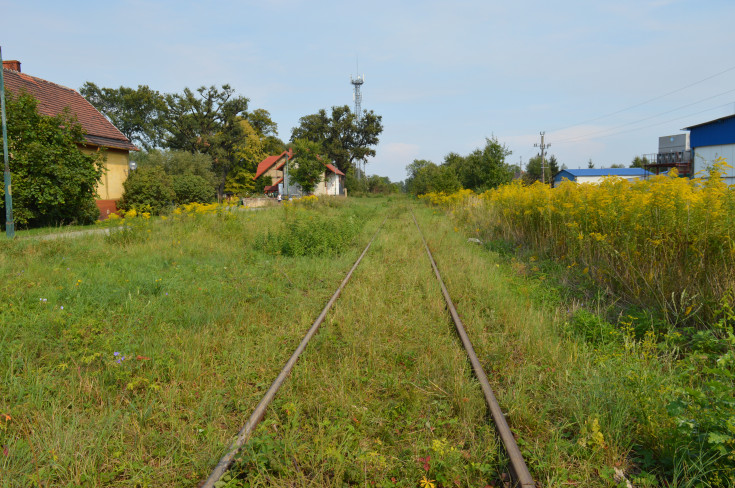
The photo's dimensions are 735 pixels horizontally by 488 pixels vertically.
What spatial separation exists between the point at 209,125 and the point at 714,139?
58.5 meters

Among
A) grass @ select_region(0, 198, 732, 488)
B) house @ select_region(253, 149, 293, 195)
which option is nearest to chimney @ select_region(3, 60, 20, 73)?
grass @ select_region(0, 198, 732, 488)

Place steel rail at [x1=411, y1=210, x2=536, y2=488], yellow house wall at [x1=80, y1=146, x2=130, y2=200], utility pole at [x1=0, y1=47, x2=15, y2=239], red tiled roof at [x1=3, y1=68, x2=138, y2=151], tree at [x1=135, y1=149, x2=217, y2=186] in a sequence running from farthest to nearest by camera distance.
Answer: tree at [x1=135, y1=149, x2=217, y2=186] < yellow house wall at [x1=80, y1=146, x2=130, y2=200] < red tiled roof at [x1=3, y1=68, x2=138, y2=151] < utility pole at [x1=0, y1=47, x2=15, y2=239] < steel rail at [x1=411, y1=210, x2=536, y2=488]

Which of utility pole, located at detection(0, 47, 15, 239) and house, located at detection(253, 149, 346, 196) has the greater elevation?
house, located at detection(253, 149, 346, 196)

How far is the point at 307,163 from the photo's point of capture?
141ft

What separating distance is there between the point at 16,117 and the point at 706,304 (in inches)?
828

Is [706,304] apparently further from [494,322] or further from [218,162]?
[218,162]

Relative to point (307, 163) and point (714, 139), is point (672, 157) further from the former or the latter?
point (307, 163)

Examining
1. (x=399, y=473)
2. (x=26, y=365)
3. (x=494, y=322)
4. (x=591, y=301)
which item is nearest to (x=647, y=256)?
(x=591, y=301)

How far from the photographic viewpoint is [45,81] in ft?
71.3

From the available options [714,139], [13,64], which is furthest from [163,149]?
[714,139]

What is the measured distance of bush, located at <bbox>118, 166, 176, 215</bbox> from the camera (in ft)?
75.4

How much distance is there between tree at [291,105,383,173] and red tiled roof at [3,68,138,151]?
45604 millimetres

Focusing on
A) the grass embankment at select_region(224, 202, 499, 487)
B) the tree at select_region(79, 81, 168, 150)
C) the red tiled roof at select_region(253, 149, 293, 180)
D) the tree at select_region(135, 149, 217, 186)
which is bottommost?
the grass embankment at select_region(224, 202, 499, 487)

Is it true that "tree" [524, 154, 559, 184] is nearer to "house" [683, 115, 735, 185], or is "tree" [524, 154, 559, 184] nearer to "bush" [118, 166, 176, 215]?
"house" [683, 115, 735, 185]
